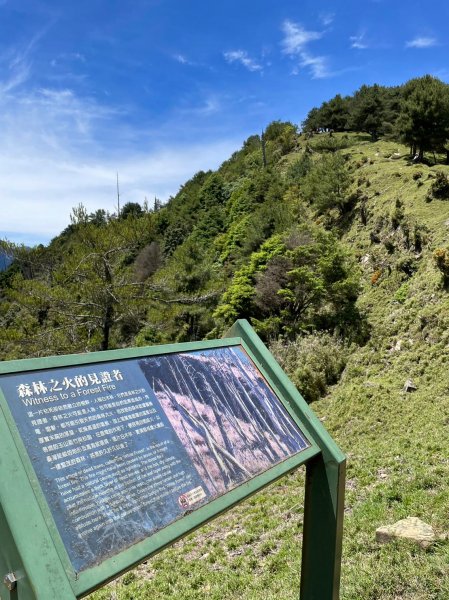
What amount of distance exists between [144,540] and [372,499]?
4.63m

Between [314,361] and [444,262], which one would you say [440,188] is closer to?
[444,262]

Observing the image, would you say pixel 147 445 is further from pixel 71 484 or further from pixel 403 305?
pixel 403 305

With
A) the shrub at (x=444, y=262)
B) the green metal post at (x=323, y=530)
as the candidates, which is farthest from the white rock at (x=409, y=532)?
the shrub at (x=444, y=262)

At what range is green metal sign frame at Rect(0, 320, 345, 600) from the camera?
4.88ft

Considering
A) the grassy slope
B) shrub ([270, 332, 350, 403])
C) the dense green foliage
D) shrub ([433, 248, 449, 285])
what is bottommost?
the grassy slope

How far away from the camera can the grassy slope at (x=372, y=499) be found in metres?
3.90

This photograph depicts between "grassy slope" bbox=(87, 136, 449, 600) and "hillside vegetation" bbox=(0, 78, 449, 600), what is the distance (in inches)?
1.1

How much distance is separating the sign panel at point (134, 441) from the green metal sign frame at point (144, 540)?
0.04 meters

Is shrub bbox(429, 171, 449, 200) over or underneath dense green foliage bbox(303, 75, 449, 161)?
underneath

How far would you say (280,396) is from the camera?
120 inches

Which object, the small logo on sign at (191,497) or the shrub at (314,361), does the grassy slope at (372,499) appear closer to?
the shrub at (314,361)

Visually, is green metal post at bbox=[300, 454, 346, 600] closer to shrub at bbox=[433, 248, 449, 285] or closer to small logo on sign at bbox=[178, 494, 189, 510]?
small logo on sign at bbox=[178, 494, 189, 510]

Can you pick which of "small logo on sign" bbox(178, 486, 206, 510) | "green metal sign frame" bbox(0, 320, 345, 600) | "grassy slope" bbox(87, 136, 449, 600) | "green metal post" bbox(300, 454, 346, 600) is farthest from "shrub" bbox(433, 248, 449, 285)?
"small logo on sign" bbox(178, 486, 206, 510)

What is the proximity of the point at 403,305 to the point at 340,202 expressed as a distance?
1229cm
